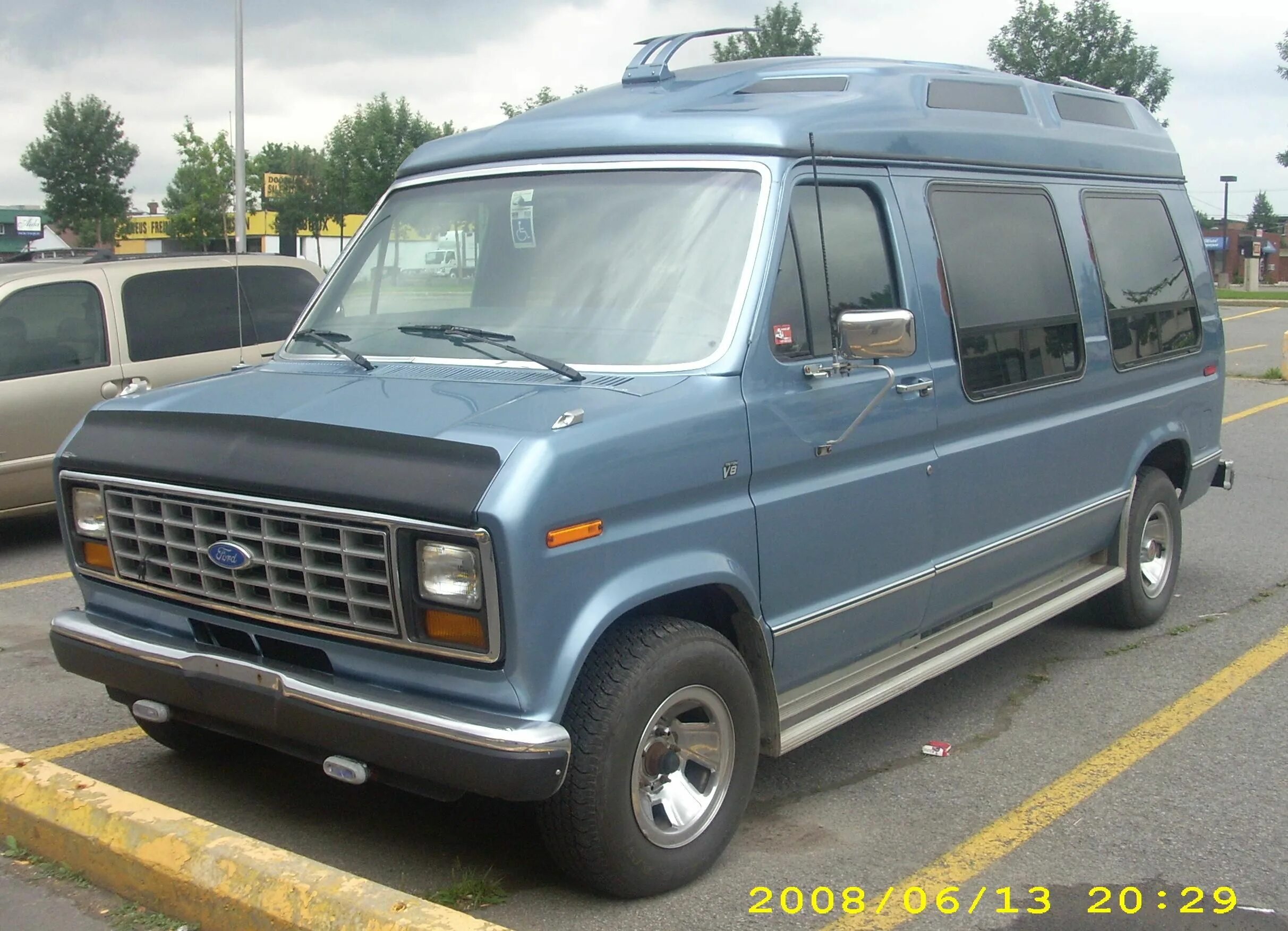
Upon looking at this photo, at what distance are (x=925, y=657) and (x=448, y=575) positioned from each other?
2249 mm

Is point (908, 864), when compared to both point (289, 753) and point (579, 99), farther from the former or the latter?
point (579, 99)

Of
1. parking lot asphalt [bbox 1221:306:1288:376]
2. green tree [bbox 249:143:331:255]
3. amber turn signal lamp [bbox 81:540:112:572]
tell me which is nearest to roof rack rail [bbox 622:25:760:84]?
A: amber turn signal lamp [bbox 81:540:112:572]

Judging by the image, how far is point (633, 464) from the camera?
3.60 metres

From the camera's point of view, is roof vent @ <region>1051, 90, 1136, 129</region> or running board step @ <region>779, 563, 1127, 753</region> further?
roof vent @ <region>1051, 90, 1136, 129</region>

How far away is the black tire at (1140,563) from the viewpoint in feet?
21.0

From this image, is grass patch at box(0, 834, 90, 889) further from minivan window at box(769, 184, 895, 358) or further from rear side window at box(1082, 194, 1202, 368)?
rear side window at box(1082, 194, 1202, 368)

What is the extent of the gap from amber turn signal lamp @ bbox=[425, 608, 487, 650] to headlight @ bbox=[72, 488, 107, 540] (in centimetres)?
131

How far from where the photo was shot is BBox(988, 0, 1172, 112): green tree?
48.9m

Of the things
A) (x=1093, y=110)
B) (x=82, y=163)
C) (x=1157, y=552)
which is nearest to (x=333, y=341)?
(x=1093, y=110)

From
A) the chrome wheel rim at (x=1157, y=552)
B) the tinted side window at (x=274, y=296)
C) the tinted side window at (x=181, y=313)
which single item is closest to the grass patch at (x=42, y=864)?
the chrome wheel rim at (x=1157, y=552)

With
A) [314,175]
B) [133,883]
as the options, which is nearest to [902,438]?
[133,883]

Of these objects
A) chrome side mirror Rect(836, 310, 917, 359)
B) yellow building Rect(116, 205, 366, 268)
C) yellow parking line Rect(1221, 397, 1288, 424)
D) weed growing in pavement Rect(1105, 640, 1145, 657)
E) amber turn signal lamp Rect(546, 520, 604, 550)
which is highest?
yellow building Rect(116, 205, 366, 268)

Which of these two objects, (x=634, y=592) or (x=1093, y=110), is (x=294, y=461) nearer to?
(x=634, y=592)

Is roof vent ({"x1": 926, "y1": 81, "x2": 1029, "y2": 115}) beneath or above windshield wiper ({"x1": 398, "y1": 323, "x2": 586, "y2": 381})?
above
